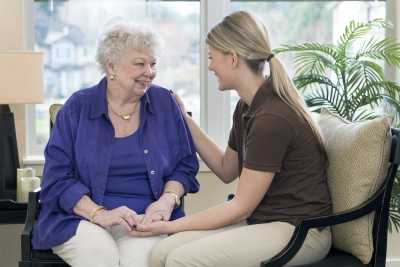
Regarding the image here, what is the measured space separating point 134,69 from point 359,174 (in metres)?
0.91

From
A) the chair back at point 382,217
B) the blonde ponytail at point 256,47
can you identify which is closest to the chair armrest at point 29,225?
the blonde ponytail at point 256,47

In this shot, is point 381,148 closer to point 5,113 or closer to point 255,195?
point 255,195

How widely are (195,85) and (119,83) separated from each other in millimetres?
1231

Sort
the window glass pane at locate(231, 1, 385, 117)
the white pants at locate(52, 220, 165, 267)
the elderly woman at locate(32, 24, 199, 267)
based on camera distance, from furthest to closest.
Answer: the window glass pane at locate(231, 1, 385, 117), the elderly woman at locate(32, 24, 199, 267), the white pants at locate(52, 220, 165, 267)

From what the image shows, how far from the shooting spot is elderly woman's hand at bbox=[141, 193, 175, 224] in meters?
2.77

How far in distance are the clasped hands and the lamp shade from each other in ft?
2.89

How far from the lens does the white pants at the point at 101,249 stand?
268 centimetres

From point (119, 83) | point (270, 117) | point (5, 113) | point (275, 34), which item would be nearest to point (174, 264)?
point (270, 117)

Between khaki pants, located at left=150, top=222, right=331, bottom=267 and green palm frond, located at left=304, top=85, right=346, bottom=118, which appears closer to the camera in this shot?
khaki pants, located at left=150, top=222, right=331, bottom=267

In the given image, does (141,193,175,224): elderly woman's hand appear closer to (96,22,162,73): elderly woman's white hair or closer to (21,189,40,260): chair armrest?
(21,189,40,260): chair armrest

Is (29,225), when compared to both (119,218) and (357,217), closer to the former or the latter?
(119,218)

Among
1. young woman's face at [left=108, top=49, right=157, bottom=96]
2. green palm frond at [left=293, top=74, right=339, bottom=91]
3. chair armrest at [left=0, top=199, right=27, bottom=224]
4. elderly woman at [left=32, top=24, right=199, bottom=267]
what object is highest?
young woman's face at [left=108, top=49, right=157, bottom=96]

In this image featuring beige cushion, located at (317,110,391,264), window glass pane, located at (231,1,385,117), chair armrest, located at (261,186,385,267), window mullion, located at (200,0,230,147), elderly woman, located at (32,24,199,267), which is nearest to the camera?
chair armrest, located at (261,186,385,267)

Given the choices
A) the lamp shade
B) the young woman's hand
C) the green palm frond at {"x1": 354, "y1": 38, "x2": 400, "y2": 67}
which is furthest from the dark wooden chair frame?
the lamp shade
